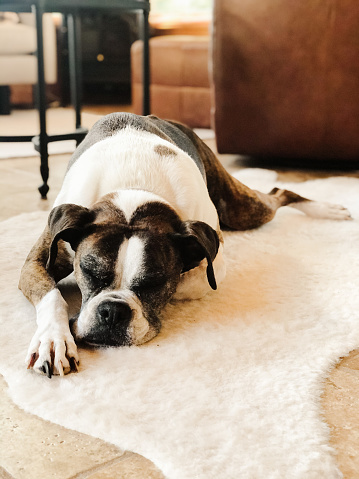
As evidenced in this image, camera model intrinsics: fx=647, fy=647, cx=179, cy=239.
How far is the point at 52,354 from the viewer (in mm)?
1708

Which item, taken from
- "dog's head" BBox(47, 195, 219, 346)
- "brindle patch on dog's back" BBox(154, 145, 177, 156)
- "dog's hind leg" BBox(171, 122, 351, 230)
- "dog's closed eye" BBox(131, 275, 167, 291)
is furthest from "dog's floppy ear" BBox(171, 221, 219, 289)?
"dog's hind leg" BBox(171, 122, 351, 230)

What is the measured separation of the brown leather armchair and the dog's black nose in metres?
2.83

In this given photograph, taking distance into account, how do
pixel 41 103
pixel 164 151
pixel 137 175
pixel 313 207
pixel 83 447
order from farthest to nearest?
1. pixel 41 103
2. pixel 313 207
3. pixel 164 151
4. pixel 137 175
5. pixel 83 447

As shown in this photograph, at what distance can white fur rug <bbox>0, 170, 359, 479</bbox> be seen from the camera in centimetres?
136

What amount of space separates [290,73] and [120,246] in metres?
2.82

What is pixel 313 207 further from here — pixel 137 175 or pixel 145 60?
pixel 145 60

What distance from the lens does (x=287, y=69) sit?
4246mm

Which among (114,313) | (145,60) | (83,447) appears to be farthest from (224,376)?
(145,60)

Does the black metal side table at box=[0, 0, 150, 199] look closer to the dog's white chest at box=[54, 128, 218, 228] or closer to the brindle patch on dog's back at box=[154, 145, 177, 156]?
the dog's white chest at box=[54, 128, 218, 228]

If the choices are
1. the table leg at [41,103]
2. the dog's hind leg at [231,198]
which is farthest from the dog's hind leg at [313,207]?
the table leg at [41,103]

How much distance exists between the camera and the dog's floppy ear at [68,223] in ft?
6.11

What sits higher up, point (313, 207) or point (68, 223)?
point (68, 223)

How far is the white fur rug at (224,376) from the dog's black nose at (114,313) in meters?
0.09

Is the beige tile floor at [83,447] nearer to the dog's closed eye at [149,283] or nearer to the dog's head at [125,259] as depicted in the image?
the dog's head at [125,259]
